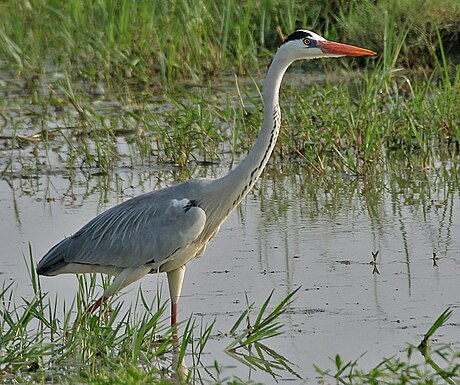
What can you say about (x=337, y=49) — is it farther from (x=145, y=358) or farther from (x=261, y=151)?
(x=145, y=358)

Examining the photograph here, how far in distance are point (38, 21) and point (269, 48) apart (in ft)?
8.45

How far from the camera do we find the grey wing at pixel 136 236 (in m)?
5.73

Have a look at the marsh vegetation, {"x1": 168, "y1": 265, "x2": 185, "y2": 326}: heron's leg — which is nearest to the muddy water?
the marsh vegetation

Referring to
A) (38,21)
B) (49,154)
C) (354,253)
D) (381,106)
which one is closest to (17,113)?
(49,154)

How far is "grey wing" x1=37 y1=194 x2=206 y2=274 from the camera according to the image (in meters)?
5.73

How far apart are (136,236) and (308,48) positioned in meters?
1.37

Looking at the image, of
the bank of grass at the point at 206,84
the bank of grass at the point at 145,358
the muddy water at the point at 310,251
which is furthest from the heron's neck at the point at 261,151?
the bank of grass at the point at 206,84

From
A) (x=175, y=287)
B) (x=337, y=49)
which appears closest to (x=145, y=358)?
(x=175, y=287)

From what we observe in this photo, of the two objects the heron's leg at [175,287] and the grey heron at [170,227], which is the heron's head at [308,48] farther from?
the heron's leg at [175,287]

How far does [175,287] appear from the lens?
19.1 ft

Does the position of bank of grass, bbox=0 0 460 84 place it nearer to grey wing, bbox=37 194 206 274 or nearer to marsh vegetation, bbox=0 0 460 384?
marsh vegetation, bbox=0 0 460 384

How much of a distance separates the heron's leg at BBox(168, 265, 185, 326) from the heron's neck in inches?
16.4

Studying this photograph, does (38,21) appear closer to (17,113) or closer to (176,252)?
(17,113)

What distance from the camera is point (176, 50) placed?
35.6ft
